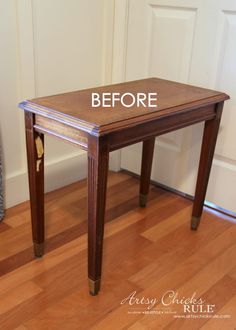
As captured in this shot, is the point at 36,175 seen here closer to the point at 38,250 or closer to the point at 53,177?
the point at 38,250

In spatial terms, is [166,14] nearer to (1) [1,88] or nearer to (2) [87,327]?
(1) [1,88]

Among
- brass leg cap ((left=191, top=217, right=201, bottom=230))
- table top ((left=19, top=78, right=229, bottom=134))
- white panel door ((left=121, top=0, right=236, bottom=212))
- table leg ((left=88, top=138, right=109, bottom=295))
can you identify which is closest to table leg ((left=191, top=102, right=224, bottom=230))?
brass leg cap ((left=191, top=217, right=201, bottom=230))

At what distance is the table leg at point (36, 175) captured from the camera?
4.03ft

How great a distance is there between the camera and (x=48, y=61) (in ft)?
5.62

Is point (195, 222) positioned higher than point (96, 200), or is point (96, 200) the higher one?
point (96, 200)

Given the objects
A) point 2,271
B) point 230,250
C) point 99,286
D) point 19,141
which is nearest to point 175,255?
point 230,250

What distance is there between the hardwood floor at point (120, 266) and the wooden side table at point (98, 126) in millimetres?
88

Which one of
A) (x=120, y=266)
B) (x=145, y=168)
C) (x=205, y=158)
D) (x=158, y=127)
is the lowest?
(x=120, y=266)

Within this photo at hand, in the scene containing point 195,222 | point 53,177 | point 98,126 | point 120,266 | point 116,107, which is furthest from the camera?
point 53,177

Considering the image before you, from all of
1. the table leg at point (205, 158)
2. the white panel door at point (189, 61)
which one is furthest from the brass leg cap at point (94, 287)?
the white panel door at point (189, 61)

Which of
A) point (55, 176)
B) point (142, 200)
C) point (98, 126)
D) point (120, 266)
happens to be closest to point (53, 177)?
point (55, 176)

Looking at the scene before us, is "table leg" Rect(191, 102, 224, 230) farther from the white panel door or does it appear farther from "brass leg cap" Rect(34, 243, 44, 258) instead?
"brass leg cap" Rect(34, 243, 44, 258)

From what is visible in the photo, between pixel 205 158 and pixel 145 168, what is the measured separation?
1.07 feet

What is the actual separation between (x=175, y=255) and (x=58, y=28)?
42.6 inches
